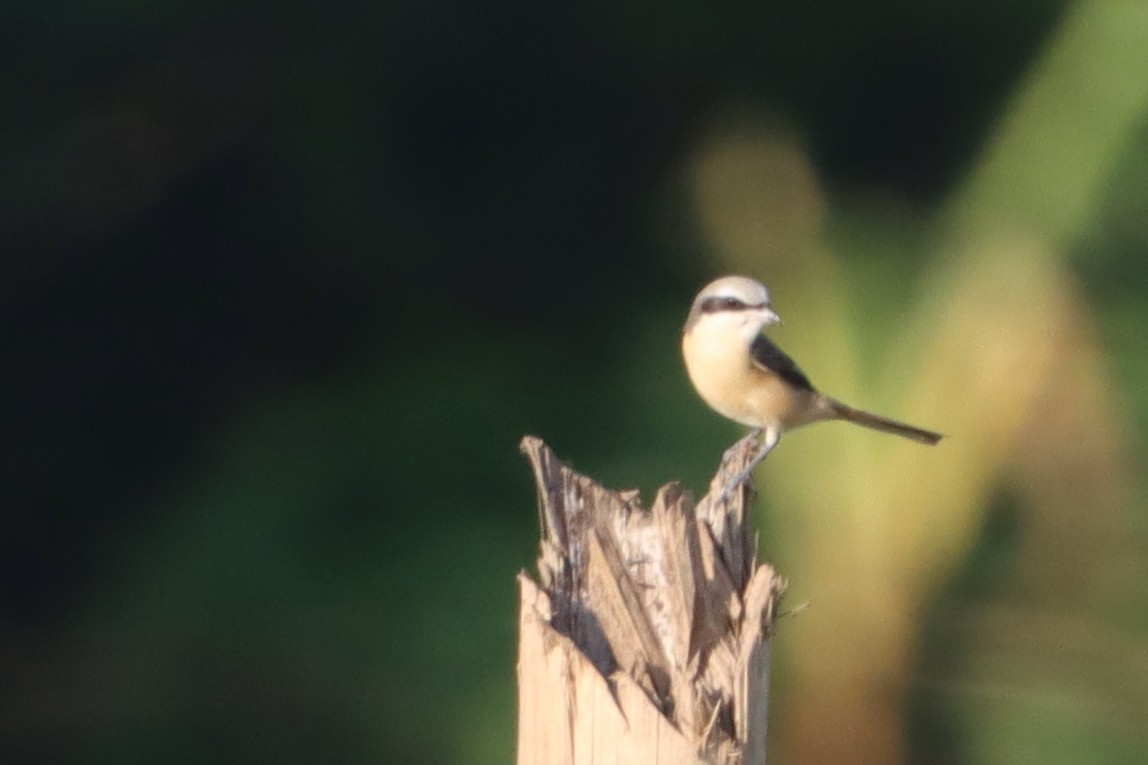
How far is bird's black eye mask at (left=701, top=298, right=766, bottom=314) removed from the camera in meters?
1.63

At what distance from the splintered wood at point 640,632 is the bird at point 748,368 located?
613 mm

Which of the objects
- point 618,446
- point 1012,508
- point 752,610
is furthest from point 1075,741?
point 752,610

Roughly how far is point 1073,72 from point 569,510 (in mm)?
1262

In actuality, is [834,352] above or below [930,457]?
above

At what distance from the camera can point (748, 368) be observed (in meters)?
1.68

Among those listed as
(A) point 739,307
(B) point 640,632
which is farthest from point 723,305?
(B) point 640,632

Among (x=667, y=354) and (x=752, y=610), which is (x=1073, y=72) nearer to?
(x=667, y=354)

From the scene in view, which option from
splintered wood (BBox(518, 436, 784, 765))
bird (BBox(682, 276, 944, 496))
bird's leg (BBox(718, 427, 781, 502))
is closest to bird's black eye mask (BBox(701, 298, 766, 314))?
bird (BBox(682, 276, 944, 496))

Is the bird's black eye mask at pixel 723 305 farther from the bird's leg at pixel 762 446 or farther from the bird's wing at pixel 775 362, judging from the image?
the bird's leg at pixel 762 446

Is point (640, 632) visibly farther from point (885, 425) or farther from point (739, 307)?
point (885, 425)

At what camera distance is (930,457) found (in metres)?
1.90

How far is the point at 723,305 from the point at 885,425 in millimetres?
270

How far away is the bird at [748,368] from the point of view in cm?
164

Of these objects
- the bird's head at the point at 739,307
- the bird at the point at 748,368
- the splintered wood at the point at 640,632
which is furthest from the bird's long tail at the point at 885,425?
the splintered wood at the point at 640,632
